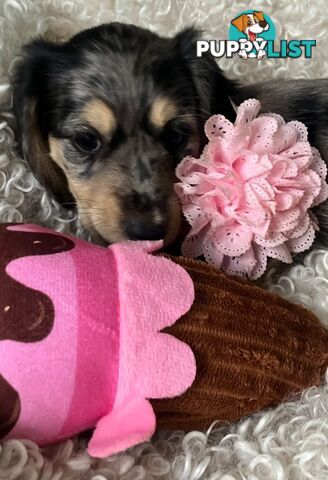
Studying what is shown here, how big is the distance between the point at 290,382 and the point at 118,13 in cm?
104

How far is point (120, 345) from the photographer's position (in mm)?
856

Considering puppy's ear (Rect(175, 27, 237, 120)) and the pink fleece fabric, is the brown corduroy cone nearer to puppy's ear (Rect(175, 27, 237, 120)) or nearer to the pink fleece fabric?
the pink fleece fabric

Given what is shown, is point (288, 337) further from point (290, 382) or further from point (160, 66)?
point (160, 66)

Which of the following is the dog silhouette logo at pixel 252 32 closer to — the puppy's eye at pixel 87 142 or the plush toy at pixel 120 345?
the puppy's eye at pixel 87 142

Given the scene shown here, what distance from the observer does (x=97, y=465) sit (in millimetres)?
883

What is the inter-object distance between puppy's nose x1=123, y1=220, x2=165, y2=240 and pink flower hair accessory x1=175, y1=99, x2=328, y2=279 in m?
0.08

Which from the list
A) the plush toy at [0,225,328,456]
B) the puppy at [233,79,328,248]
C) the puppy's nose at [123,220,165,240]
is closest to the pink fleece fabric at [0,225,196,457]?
the plush toy at [0,225,328,456]

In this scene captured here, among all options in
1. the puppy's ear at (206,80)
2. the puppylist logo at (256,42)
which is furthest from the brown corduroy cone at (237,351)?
the puppylist logo at (256,42)

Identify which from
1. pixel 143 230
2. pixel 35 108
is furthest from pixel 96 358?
pixel 35 108

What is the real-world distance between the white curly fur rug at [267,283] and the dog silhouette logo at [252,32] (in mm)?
23

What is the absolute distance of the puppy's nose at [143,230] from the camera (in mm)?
1160

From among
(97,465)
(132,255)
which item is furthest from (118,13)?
(97,465)

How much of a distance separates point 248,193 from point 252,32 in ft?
2.66

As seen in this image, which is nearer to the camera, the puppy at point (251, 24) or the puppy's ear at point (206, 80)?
the puppy's ear at point (206, 80)
